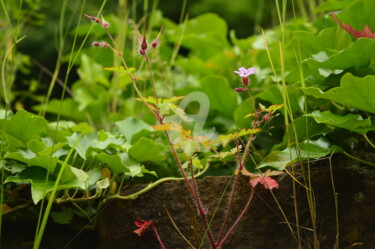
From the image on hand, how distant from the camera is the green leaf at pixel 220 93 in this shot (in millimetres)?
1301

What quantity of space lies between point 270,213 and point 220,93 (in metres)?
0.53

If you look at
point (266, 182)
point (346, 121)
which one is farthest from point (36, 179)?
point (346, 121)

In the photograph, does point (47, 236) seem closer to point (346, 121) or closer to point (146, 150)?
point (146, 150)

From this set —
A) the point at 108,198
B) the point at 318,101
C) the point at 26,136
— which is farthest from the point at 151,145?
the point at 318,101

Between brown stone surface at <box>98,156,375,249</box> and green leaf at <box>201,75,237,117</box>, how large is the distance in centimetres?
44

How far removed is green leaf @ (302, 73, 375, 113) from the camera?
751mm

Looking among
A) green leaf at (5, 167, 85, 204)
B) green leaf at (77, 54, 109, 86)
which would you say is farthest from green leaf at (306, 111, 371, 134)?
green leaf at (77, 54, 109, 86)

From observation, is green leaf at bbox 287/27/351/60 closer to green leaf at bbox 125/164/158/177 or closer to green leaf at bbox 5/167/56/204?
green leaf at bbox 125/164/158/177

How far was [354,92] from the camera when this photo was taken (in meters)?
0.78

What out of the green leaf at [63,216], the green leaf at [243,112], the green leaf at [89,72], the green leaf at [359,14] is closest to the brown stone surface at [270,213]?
the green leaf at [63,216]

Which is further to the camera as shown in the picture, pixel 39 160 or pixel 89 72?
pixel 89 72

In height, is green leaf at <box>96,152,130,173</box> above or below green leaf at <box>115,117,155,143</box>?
above

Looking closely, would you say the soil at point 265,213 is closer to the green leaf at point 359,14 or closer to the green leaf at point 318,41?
the green leaf at point 318,41

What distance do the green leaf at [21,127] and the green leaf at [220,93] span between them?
21.9 inches
